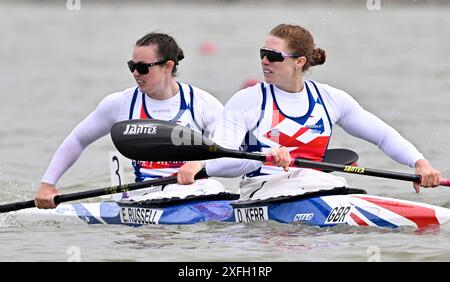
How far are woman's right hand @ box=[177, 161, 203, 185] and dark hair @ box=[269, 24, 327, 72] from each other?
1217 mm

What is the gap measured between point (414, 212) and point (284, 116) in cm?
131

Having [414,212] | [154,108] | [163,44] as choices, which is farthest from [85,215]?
[414,212]

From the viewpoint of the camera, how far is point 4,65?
33938 mm

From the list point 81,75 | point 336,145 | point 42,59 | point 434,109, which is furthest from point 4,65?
point 336,145

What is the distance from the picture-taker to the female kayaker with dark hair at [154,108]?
10.2 m

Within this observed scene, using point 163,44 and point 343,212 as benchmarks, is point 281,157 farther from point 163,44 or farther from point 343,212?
point 163,44

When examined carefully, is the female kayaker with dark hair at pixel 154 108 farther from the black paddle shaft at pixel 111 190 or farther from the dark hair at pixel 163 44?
the black paddle shaft at pixel 111 190

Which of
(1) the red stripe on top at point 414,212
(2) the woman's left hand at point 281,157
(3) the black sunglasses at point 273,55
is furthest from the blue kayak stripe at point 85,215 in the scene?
(1) the red stripe on top at point 414,212

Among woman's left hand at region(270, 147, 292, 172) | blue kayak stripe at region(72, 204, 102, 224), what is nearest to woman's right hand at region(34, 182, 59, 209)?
blue kayak stripe at region(72, 204, 102, 224)

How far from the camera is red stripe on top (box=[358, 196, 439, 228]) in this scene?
950 centimetres

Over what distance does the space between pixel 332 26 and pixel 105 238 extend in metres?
37.9

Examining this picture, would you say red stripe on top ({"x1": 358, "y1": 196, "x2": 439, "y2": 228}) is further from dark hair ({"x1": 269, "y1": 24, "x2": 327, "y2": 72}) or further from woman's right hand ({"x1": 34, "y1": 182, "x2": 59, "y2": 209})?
woman's right hand ({"x1": 34, "y1": 182, "x2": 59, "y2": 209})

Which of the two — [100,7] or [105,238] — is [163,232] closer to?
[105,238]

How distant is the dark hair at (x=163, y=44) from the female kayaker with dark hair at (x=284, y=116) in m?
0.86
